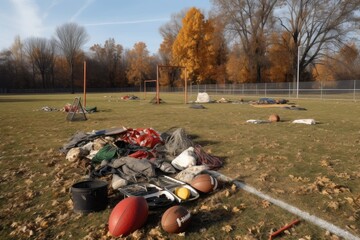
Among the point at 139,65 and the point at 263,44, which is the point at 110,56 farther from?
the point at 263,44

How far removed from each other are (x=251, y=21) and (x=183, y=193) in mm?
54019

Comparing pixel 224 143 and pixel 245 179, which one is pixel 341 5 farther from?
pixel 245 179

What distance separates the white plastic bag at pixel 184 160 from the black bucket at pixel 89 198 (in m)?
2.11

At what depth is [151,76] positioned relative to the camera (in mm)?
89312

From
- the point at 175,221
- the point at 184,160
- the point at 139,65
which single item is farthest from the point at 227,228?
the point at 139,65

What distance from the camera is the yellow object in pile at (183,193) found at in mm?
4898

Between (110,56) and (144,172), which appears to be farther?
(110,56)

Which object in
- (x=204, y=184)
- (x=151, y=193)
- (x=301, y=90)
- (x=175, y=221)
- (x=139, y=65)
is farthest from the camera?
(x=139, y=65)

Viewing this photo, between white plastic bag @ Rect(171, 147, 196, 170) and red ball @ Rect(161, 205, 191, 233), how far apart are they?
7.93 ft

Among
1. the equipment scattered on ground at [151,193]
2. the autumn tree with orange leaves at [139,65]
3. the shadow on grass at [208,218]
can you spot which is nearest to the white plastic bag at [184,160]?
the equipment scattered on ground at [151,193]

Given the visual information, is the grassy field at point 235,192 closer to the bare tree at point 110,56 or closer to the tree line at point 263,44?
the tree line at point 263,44

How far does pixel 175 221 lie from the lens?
13.0 ft

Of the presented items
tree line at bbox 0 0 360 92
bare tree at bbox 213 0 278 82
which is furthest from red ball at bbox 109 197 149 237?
bare tree at bbox 213 0 278 82

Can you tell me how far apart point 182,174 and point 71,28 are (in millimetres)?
90344
